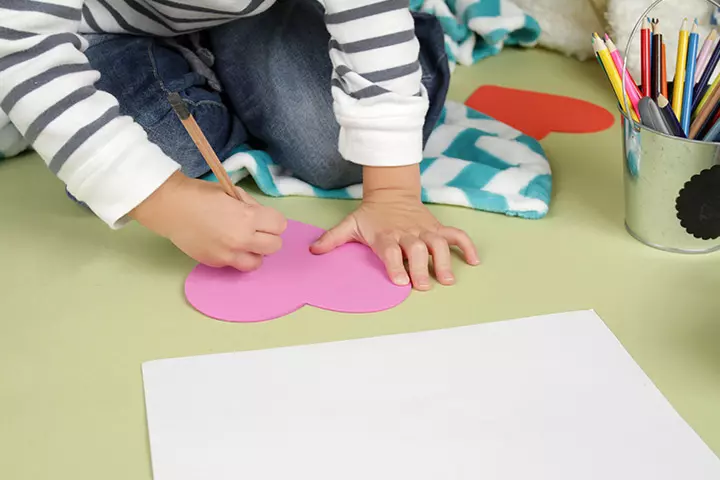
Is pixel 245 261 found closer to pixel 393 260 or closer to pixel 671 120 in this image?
pixel 393 260

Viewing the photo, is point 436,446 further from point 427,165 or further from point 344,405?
point 427,165

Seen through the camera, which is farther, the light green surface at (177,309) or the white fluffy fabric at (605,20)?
the white fluffy fabric at (605,20)

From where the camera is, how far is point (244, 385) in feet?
1.80

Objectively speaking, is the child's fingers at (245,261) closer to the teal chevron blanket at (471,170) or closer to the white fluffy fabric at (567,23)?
the teal chevron blanket at (471,170)

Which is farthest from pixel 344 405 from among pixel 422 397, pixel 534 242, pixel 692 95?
pixel 692 95

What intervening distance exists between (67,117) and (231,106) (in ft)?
1.06

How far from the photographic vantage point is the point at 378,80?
0.74 meters

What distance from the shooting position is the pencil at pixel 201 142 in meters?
0.60

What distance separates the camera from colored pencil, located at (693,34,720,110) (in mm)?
690

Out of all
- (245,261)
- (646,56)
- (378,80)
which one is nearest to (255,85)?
(378,80)

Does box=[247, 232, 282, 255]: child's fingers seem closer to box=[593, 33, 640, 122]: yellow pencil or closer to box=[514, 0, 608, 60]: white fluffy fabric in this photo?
box=[593, 33, 640, 122]: yellow pencil

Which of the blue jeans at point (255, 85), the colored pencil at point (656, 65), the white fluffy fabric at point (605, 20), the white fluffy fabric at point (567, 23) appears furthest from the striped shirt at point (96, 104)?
the white fluffy fabric at point (567, 23)

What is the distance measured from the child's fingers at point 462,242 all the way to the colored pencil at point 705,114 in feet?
0.68

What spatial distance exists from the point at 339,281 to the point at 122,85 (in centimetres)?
35
